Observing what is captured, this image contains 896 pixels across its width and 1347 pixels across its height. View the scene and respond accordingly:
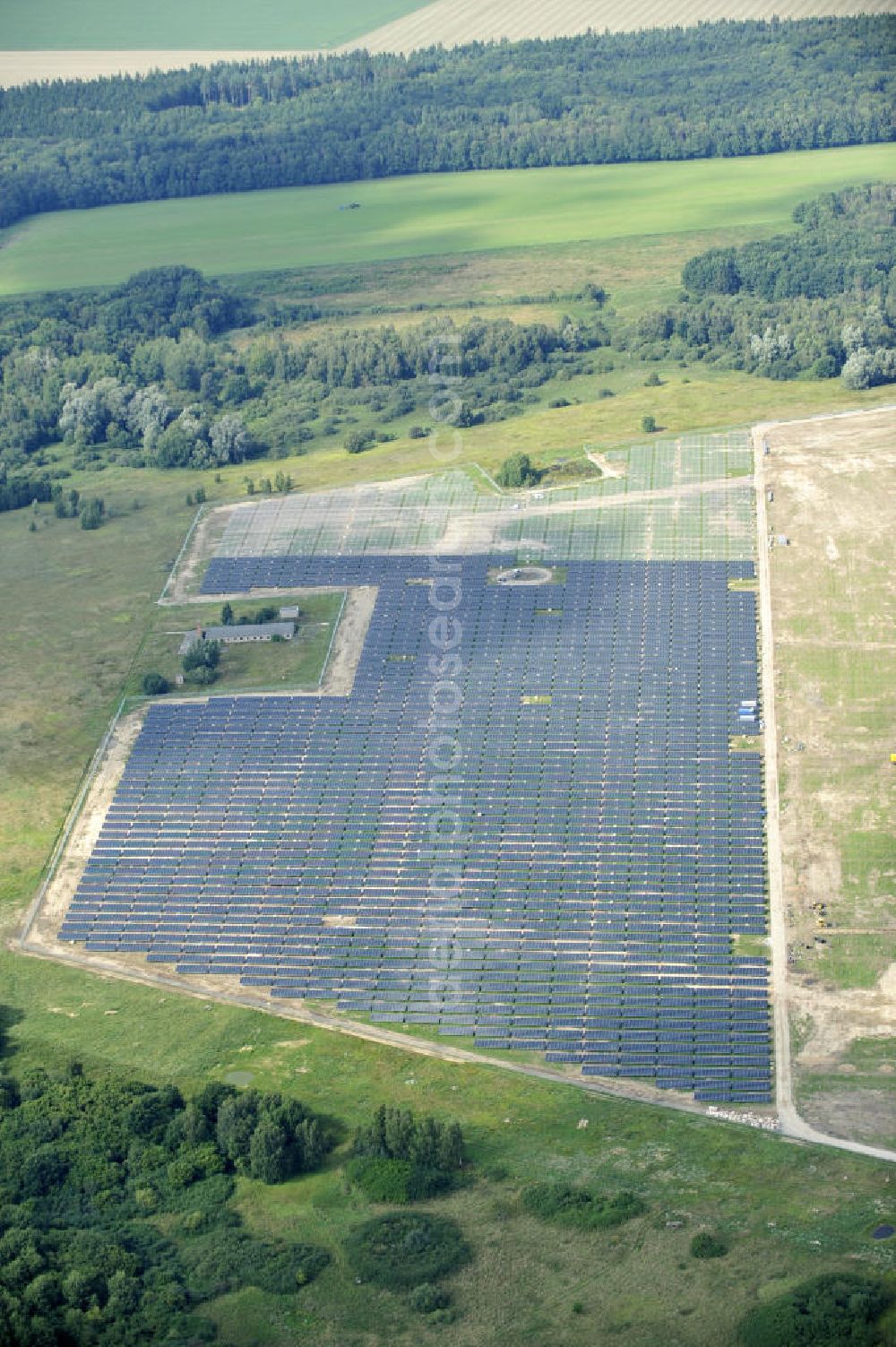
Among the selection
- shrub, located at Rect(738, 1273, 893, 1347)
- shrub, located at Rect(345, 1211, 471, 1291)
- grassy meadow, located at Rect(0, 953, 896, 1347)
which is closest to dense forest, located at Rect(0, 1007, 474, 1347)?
shrub, located at Rect(345, 1211, 471, 1291)

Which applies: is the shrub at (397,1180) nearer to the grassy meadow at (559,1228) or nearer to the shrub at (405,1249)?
the grassy meadow at (559,1228)

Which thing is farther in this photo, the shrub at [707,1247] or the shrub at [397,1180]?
the shrub at [397,1180]

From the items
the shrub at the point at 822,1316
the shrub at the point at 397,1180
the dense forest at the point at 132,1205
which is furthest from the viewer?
the shrub at the point at 397,1180

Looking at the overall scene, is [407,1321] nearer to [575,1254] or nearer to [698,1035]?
[575,1254]

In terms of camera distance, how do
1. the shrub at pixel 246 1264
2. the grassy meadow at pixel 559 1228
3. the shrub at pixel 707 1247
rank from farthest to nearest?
the shrub at pixel 246 1264 < the shrub at pixel 707 1247 < the grassy meadow at pixel 559 1228

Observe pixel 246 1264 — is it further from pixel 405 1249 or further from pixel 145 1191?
pixel 145 1191

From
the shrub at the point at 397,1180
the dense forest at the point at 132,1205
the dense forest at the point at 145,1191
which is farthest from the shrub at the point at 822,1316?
the dense forest at the point at 132,1205

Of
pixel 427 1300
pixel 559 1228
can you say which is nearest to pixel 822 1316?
pixel 559 1228

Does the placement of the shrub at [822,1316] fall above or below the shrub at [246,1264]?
above
